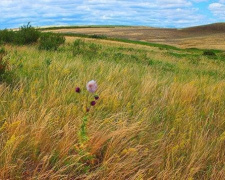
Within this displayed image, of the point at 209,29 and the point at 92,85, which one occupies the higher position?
the point at 209,29

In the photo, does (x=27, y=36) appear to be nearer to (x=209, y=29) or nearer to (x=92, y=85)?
(x=92, y=85)

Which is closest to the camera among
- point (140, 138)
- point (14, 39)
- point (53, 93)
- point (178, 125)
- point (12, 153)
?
point (12, 153)

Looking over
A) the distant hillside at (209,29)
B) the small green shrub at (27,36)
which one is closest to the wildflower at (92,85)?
the small green shrub at (27,36)

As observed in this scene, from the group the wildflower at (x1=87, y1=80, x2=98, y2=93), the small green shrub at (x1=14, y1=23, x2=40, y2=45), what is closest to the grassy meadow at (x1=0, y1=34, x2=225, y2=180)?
the wildflower at (x1=87, y1=80, x2=98, y2=93)

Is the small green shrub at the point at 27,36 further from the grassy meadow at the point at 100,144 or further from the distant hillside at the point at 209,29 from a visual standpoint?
the distant hillside at the point at 209,29

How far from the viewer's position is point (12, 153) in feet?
6.12

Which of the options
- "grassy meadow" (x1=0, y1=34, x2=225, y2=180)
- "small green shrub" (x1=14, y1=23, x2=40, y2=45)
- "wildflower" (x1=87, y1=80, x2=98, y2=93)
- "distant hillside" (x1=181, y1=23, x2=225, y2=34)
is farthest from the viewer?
"distant hillside" (x1=181, y1=23, x2=225, y2=34)

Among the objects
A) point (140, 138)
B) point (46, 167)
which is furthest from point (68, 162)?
point (140, 138)

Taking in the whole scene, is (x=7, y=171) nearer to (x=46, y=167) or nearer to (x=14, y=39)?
(x=46, y=167)

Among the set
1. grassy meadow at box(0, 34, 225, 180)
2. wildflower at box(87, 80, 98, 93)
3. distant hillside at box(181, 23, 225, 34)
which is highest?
distant hillside at box(181, 23, 225, 34)

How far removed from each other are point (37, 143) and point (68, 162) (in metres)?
0.26

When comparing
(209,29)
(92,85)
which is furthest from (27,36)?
(209,29)

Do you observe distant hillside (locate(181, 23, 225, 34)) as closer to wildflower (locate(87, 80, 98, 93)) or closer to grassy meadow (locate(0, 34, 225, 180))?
grassy meadow (locate(0, 34, 225, 180))

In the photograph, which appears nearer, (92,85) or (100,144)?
(92,85)
